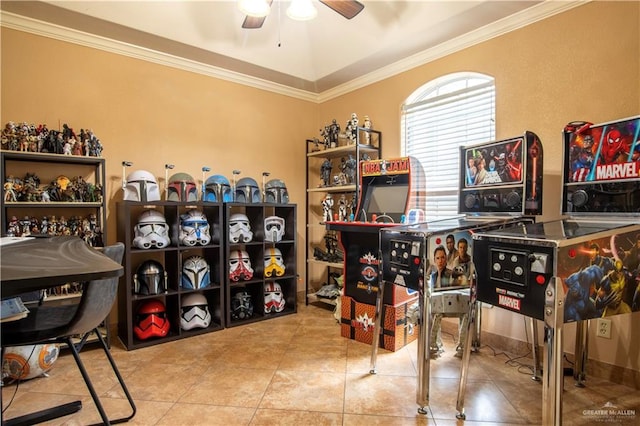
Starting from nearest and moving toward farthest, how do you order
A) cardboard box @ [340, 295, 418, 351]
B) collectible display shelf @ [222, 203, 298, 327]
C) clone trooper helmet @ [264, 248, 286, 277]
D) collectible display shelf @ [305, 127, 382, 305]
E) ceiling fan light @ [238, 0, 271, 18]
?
ceiling fan light @ [238, 0, 271, 18]
cardboard box @ [340, 295, 418, 351]
collectible display shelf @ [222, 203, 298, 327]
clone trooper helmet @ [264, 248, 286, 277]
collectible display shelf @ [305, 127, 382, 305]

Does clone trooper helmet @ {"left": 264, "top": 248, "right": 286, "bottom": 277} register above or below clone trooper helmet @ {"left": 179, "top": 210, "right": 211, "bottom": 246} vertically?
below

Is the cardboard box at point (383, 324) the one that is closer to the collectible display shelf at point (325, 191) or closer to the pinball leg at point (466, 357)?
the collectible display shelf at point (325, 191)

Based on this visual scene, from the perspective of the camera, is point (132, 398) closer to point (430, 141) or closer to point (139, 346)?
point (139, 346)

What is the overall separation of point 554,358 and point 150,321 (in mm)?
2875

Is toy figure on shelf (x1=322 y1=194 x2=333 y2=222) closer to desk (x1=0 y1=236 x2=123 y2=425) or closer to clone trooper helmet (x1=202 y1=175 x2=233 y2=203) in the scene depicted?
clone trooper helmet (x1=202 y1=175 x2=233 y2=203)

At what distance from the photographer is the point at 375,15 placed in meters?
3.08

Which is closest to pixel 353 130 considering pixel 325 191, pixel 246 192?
pixel 325 191

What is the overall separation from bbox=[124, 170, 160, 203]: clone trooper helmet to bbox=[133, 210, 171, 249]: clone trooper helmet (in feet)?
0.51

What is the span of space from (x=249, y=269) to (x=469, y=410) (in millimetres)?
2267

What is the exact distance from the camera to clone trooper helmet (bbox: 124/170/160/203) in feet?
9.74

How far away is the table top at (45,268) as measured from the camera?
1.01 m

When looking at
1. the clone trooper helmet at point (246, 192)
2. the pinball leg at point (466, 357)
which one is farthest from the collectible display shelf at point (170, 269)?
the pinball leg at point (466, 357)

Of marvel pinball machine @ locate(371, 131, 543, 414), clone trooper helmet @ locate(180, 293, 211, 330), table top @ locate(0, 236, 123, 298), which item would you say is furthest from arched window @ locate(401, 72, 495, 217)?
table top @ locate(0, 236, 123, 298)

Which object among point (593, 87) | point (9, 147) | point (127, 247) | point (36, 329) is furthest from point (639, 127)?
point (9, 147)
